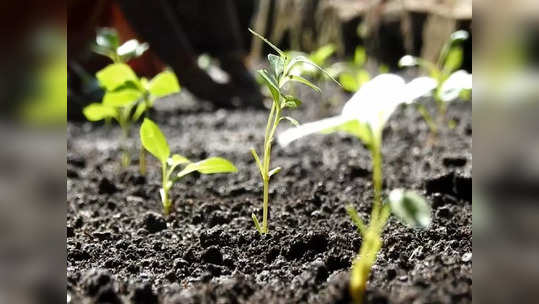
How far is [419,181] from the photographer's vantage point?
1.88 m

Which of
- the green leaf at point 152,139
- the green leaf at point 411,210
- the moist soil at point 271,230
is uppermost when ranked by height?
the green leaf at point 152,139

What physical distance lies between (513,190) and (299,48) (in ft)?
16.3

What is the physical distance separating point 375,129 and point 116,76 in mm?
952

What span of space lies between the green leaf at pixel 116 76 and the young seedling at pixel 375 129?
0.83 metres

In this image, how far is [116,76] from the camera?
162cm

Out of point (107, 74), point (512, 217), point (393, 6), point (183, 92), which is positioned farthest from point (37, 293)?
point (393, 6)

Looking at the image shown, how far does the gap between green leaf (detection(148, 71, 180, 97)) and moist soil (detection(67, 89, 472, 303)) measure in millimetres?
297

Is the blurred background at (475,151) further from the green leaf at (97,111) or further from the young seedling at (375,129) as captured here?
the green leaf at (97,111)

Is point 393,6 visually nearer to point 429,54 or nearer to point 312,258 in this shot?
point 429,54

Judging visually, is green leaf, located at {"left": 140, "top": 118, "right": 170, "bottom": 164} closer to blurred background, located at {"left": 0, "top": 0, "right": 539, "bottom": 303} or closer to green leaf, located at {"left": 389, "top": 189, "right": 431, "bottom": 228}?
blurred background, located at {"left": 0, "top": 0, "right": 539, "bottom": 303}

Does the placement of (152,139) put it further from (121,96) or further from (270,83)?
(270,83)

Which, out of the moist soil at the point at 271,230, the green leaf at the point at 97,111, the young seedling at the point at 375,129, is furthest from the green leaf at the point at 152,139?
the young seedling at the point at 375,129

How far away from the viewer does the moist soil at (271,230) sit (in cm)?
100

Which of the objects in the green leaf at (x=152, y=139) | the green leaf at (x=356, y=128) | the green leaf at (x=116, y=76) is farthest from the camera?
the green leaf at (x=116, y=76)
